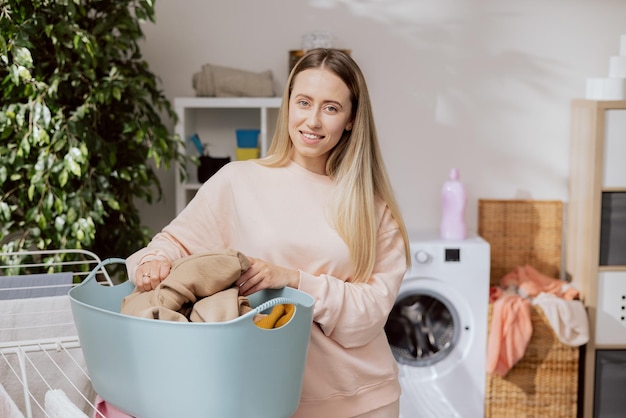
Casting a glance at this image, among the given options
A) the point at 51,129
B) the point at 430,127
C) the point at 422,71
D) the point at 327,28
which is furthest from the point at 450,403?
the point at 51,129

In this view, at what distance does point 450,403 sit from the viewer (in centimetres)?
354

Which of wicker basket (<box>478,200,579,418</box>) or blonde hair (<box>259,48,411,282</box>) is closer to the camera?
blonde hair (<box>259,48,411,282</box>)

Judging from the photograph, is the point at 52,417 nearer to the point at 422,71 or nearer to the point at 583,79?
the point at 422,71

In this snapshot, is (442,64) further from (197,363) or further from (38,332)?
(197,363)

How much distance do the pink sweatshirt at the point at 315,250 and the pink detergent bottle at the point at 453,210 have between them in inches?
75.4

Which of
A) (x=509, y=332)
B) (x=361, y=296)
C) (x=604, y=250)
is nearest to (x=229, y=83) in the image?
(x=509, y=332)

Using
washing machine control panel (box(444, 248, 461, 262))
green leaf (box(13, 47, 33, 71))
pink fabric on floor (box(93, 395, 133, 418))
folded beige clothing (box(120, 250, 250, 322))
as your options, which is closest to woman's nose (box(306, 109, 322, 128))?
folded beige clothing (box(120, 250, 250, 322))

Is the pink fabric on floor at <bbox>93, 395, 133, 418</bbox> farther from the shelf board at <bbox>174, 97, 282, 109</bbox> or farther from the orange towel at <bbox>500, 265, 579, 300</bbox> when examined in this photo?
the orange towel at <bbox>500, 265, 579, 300</bbox>

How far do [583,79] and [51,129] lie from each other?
230 cm

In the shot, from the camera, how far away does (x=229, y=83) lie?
3.50 meters

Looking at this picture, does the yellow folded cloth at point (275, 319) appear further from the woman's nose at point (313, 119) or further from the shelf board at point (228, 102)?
the shelf board at point (228, 102)

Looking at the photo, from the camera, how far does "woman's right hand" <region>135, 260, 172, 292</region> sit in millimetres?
1357

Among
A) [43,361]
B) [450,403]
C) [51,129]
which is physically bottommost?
[450,403]

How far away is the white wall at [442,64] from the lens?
371cm
